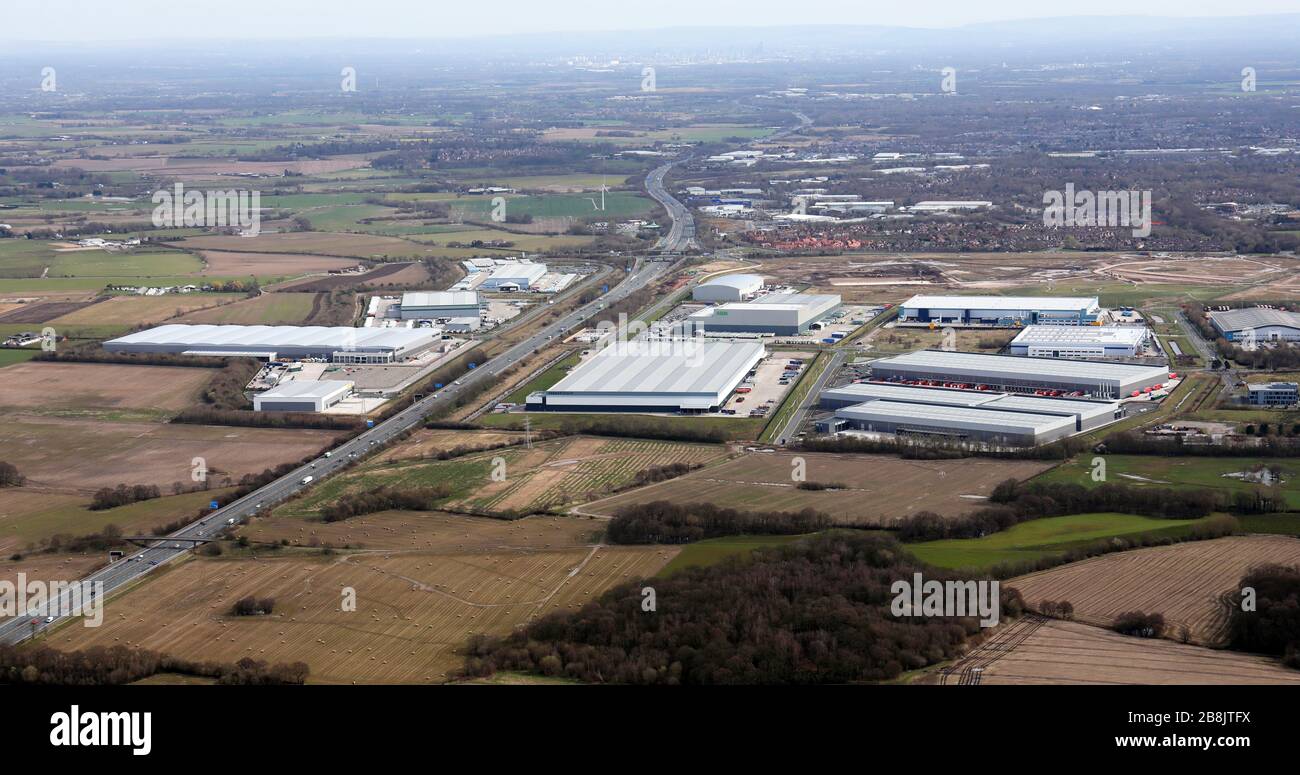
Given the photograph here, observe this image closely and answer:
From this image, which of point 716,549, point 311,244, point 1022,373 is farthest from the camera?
point 311,244

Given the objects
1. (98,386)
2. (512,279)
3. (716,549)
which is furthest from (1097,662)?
(512,279)

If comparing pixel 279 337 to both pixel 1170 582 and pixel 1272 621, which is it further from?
pixel 1272 621

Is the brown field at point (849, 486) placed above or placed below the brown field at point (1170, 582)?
above

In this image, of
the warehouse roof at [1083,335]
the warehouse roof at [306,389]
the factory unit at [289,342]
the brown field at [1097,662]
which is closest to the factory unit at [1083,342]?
the warehouse roof at [1083,335]

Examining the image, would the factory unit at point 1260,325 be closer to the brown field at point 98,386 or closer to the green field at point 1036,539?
the green field at point 1036,539

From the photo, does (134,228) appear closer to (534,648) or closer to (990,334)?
(990,334)

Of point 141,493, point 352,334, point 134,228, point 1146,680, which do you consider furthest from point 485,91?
point 1146,680

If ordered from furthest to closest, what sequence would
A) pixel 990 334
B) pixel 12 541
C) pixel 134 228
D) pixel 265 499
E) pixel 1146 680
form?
pixel 134 228, pixel 990 334, pixel 265 499, pixel 12 541, pixel 1146 680
